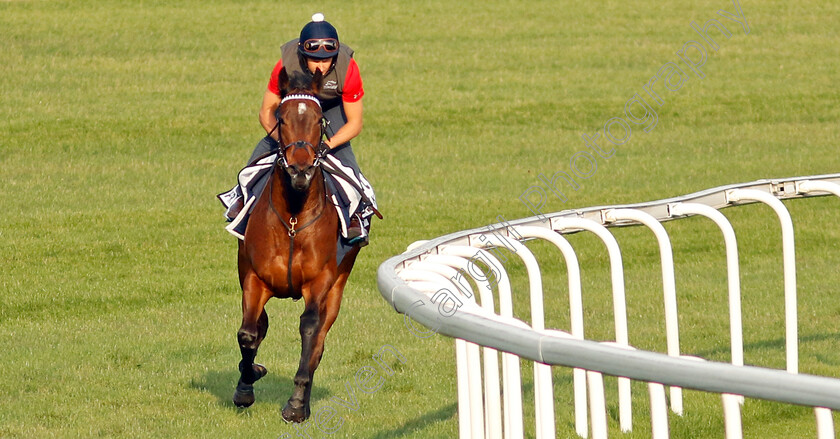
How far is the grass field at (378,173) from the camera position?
8.28 m

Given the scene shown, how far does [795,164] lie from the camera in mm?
18984

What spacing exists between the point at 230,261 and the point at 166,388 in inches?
196

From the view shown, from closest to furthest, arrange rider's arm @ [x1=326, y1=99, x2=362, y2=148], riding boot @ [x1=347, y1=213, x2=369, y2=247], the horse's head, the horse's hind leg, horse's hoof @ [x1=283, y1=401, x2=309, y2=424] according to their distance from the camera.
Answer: the horse's head
horse's hoof @ [x1=283, y1=401, x2=309, y2=424]
the horse's hind leg
riding boot @ [x1=347, y1=213, x2=369, y2=247]
rider's arm @ [x1=326, y1=99, x2=362, y2=148]

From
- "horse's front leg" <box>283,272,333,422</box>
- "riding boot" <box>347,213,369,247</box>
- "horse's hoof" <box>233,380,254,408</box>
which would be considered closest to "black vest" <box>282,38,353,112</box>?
"riding boot" <box>347,213,369,247</box>

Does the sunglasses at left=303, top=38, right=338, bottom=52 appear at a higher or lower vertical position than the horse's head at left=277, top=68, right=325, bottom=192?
higher

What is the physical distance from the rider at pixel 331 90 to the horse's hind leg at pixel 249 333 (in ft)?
2.03

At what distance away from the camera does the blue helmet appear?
7582 mm

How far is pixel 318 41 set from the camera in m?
7.61

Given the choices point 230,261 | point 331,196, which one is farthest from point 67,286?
point 331,196

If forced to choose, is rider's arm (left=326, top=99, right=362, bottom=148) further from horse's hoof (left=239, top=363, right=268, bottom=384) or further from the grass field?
the grass field

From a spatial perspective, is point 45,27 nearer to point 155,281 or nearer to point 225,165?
point 225,165

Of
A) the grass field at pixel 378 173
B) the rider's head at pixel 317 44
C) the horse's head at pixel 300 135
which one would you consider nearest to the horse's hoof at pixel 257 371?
the grass field at pixel 378 173

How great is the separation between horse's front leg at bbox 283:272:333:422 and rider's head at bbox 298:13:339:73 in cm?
139

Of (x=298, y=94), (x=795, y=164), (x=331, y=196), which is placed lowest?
(x=795, y=164)
